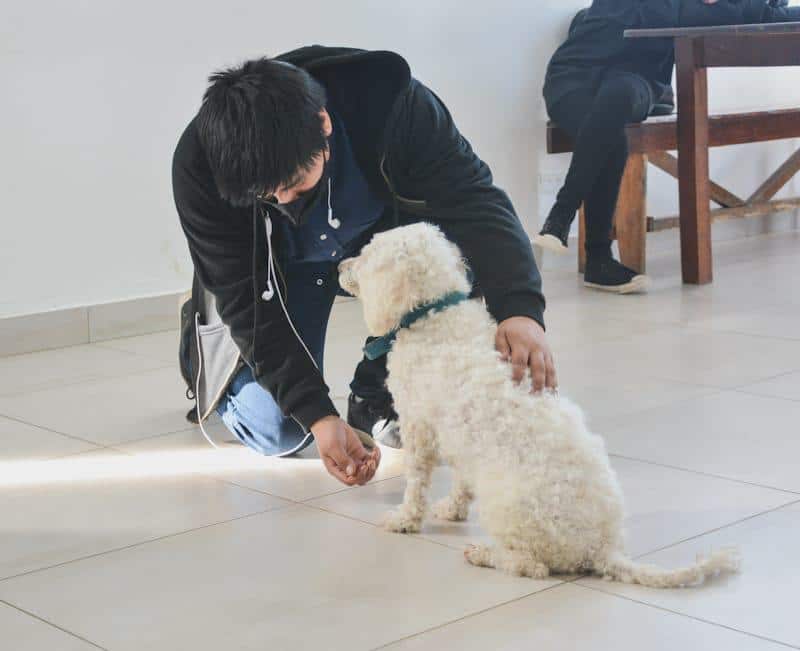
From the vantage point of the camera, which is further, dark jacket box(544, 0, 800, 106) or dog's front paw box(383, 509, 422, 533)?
dark jacket box(544, 0, 800, 106)

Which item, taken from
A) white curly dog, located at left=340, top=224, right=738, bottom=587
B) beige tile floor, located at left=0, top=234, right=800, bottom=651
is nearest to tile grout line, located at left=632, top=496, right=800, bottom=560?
beige tile floor, located at left=0, top=234, right=800, bottom=651

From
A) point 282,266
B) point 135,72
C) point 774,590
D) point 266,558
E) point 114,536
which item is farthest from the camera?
point 135,72

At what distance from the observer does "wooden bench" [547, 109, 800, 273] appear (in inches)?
182

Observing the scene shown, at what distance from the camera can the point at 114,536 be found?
2.08 metres

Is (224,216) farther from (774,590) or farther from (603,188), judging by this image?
(603,188)

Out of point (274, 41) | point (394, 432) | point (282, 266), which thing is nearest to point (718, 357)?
point (394, 432)

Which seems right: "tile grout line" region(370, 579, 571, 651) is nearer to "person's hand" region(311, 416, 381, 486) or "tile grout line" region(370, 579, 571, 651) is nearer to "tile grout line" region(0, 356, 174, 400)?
"person's hand" region(311, 416, 381, 486)

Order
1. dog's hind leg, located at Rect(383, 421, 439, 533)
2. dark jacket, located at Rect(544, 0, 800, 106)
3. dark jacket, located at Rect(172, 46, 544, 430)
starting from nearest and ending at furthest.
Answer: dog's hind leg, located at Rect(383, 421, 439, 533) < dark jacket, located at Rect(172, 46, 544, 430) < dark jacket, located at Rect(544, 0, 800, 106)

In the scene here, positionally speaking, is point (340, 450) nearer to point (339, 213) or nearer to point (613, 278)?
point (339, 213)

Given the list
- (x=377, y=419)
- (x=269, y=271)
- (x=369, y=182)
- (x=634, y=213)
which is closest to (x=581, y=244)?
(x=634, y=213)

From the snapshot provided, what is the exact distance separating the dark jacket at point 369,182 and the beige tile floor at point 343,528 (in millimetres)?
288

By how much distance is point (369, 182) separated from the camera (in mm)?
2281

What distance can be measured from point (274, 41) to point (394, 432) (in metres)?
2.07

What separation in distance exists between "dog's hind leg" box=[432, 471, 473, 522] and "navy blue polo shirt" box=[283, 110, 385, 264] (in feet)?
1.76
